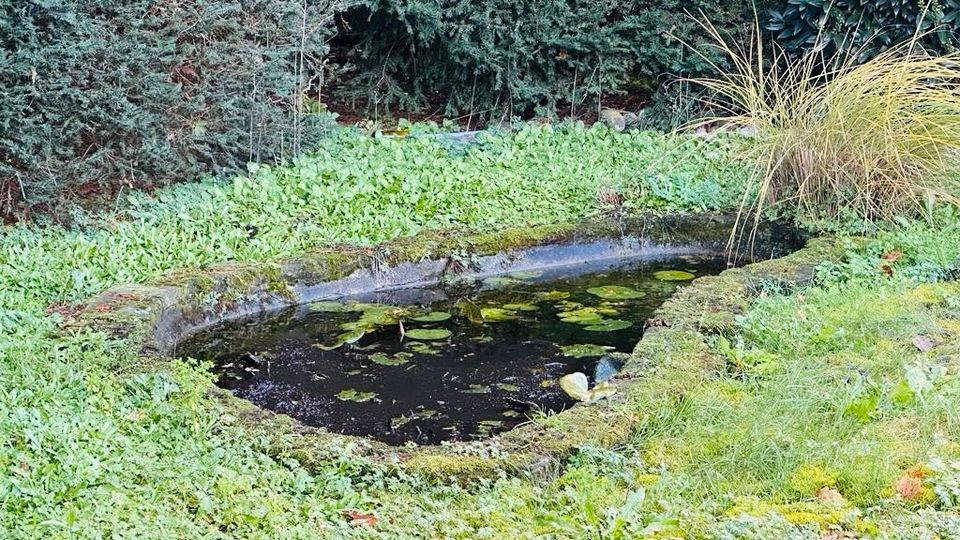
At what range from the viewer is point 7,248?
18.9ft

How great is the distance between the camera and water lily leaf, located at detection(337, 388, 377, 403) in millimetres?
4559

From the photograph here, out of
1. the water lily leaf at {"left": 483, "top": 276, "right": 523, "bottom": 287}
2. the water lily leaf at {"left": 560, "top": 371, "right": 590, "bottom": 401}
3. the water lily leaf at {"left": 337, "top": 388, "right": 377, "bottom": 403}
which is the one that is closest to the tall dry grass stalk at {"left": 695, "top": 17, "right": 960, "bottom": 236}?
the water lily leaf at {"left": 483, "top": 276, "right": 523, "bottom": 287}

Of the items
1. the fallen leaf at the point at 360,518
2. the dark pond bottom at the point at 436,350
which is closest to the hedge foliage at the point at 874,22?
the dark pond bottom at the point at 436,350

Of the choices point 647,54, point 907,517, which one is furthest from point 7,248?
point 647,54

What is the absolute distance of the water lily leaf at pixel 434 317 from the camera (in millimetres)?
5672

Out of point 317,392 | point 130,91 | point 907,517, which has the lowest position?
point 317,392

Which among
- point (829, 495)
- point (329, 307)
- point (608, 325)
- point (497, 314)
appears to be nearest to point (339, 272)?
point (329, 307)

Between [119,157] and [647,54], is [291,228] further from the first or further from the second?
[647,54]

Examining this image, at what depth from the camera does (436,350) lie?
5.20 meters

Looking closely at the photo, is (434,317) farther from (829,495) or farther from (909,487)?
(909,487)

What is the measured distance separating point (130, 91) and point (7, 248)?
4.58 feet

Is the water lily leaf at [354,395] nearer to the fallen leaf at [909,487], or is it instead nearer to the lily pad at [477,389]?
the lily pad at [477,389]

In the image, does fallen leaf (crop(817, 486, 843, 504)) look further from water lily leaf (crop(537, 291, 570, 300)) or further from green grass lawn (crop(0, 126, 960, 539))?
water lily leaf (crop(537, 291, 570, 300))

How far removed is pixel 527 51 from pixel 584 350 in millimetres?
5271
